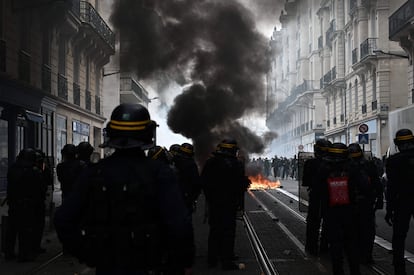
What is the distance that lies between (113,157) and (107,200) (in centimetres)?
25

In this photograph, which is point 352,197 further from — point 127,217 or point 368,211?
point 127,217

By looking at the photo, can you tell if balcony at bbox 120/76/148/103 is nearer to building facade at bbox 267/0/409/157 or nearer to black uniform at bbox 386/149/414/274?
building facade at bbox 267/0/409/157

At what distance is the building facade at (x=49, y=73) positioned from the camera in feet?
60.3

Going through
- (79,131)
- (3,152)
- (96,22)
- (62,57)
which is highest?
(96,22)

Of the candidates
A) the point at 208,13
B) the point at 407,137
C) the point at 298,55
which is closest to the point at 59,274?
the point at 407,137

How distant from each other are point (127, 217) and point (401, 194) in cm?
428

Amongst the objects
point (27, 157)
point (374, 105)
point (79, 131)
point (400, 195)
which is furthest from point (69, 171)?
point (374, 105)

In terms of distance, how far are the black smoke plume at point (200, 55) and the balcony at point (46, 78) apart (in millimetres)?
3262

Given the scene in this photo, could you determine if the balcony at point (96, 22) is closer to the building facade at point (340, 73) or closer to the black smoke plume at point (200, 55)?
the black smoke plume at point (200, 55)

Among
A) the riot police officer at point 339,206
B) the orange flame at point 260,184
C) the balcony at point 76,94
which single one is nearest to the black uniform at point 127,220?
the riot police officer at point 339,206

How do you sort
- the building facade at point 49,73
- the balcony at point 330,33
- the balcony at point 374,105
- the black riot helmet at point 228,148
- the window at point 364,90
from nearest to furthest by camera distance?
the black riot helmet at point 228,148, the building facade at point 49,73, the balcony at point 374,105, the window at point 364,90, the balcony at point 330,33

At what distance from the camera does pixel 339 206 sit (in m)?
6.28

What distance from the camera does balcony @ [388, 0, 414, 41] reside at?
26.5 meters

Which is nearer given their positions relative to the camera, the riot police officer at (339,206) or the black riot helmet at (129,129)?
the black riot helmet at (129,129)
